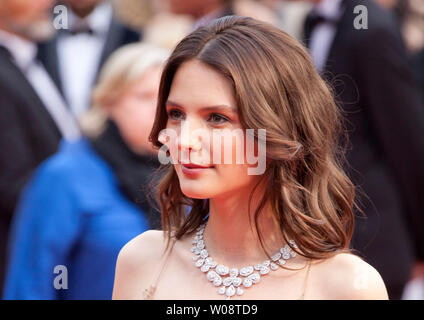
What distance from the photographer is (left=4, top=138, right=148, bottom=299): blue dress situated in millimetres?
3805

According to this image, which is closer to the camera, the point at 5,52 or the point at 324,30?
the point at 324,30

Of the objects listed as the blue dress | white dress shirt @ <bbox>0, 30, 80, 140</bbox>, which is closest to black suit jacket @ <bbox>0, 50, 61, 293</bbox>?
white dress shirt @ <bbox>0, 30, 80, 140</bbox>

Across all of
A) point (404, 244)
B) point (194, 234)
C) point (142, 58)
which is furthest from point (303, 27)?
point (194, 234)

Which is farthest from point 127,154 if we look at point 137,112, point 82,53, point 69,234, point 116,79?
point 82,53

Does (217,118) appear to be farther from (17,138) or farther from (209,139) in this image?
(17,138)

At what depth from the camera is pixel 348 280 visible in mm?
2277

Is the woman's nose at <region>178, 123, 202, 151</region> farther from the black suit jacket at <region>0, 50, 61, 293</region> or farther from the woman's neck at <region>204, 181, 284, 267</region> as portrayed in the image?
the black suit jacket at <region>0, 50, 61, 293</region>

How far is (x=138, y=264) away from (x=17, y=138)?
90.0 inches

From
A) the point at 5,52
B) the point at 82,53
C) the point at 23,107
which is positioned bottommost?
the point at 23,107

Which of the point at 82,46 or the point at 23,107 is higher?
the point at 82,46

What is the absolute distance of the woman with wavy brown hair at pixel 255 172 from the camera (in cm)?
228

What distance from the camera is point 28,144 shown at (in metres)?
4.74
